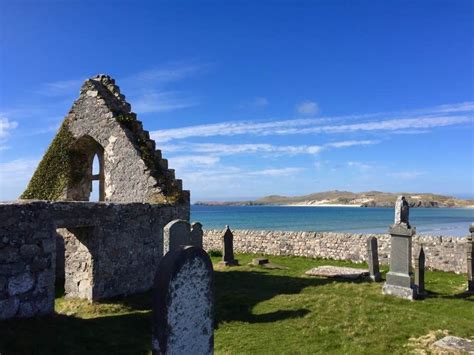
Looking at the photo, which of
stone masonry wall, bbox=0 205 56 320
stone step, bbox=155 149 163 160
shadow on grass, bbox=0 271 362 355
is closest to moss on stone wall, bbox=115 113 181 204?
stone step, bbox=155 149 163 160

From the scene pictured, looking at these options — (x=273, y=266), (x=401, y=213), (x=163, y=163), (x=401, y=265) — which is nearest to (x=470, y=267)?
(x=401, y=265)

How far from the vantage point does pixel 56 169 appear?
1517 cm

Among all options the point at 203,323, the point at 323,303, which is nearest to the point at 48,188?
the point at 323,303

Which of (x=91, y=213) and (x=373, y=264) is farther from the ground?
(x=91, y=213)

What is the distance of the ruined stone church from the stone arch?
0.04m

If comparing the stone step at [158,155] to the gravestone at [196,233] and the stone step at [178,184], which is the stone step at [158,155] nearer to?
the stone step at [178,184]

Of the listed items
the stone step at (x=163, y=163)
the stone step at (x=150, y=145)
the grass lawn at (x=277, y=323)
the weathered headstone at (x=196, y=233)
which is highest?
the stone step at (x=150, y=145)

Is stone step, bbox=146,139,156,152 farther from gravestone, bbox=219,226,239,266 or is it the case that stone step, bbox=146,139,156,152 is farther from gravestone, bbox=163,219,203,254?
gravestone, bbox=219,226,239,266

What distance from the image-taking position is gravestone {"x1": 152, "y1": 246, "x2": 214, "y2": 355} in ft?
14.9

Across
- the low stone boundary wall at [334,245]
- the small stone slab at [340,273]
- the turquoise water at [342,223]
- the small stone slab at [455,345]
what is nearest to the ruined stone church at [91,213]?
the small stone slab at [340,273]

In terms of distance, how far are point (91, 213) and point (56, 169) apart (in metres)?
5.45

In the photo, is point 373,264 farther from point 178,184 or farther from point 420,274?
point 178,184

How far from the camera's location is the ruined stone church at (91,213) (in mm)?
8305

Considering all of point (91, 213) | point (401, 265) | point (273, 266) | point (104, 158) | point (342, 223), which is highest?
point (104, 158)
